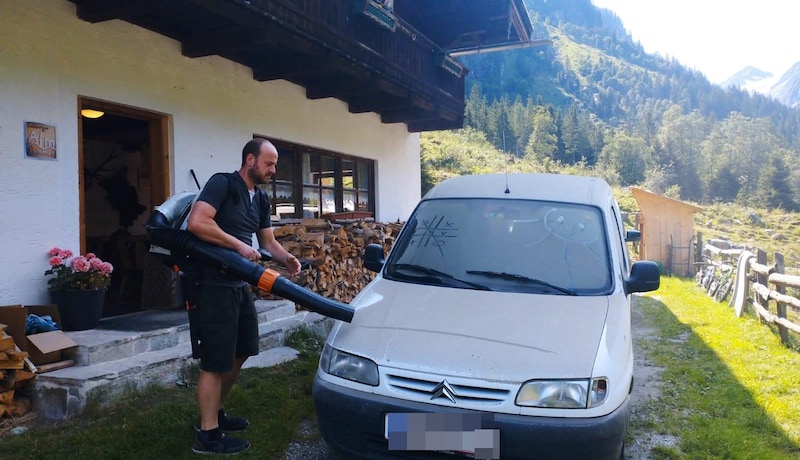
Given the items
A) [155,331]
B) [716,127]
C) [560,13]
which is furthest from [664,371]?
[560,13]

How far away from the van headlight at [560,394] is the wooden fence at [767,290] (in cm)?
517

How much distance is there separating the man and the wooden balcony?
2.42 meters

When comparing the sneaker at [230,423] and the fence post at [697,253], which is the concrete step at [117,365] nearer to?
the sneaker at [230,423]

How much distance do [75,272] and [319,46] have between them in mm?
3749

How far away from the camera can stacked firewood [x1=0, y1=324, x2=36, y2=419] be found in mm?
3688

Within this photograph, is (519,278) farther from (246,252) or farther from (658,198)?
(658,198)

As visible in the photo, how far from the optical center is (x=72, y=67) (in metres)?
4.98

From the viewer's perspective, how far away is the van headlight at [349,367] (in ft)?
9.12

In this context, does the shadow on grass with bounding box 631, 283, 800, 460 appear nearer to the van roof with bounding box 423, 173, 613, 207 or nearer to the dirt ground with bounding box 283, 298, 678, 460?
the dirt ground with bounding box 283, 298, 678, 460

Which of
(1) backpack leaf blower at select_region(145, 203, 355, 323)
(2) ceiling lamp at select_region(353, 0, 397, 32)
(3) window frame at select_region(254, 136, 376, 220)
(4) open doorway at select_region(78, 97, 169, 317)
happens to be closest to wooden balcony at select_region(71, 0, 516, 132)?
(2) ceiling lamp at select_region(353, 0, 397, 32)

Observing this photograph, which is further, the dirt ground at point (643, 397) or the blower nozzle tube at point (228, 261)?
the dirt ground at point (643, 397)

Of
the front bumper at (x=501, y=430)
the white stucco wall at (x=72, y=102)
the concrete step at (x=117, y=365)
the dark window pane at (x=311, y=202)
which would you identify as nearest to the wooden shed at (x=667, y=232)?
the dark window pane at (x=311, y=202)

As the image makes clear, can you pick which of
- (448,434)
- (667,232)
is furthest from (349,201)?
(667,232)

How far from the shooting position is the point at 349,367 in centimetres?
288
